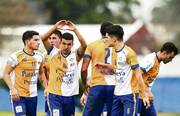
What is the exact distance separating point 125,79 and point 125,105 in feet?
1.68

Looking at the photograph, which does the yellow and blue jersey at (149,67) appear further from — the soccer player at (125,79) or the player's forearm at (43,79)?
the player's forearm at (43,79)

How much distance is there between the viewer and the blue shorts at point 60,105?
18781 millimetres

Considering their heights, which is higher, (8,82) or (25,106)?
(8,82)

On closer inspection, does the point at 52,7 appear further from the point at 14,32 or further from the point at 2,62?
the point at 2,62

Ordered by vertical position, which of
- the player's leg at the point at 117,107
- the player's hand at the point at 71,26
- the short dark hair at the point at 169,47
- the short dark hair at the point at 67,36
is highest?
the player's hand at the point at 71,26

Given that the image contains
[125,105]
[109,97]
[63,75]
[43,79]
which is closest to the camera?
[125,105]

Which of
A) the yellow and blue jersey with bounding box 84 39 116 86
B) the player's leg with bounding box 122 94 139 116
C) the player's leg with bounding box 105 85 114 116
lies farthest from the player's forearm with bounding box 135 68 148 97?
the player's leg with bounding box 105 85 114 116

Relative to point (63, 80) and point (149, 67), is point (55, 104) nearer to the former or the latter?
point (63, 80)

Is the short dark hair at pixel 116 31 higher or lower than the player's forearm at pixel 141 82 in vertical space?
higher

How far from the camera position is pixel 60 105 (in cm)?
1888

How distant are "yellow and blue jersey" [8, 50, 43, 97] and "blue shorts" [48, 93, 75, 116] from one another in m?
0.62

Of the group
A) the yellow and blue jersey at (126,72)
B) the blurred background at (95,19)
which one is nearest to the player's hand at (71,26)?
the yellow and blue jersey at (126,72)

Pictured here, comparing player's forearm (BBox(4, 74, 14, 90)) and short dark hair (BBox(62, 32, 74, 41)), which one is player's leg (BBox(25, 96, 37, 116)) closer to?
player's forearm (BBox(4, 74, 14, 90))

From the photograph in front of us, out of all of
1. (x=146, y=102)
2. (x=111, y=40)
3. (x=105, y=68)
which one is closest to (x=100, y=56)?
(x=105, y=68)
